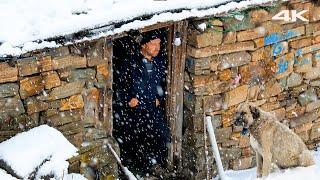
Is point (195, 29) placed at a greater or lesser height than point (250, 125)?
greater

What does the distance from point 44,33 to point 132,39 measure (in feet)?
7.68

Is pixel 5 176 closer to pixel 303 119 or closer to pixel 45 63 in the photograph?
pixel 45 63

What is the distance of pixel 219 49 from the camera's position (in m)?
7.79

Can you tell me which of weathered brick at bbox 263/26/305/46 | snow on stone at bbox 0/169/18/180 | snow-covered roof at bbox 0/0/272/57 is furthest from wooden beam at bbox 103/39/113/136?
weathered brick at bbox 263/26/305/46

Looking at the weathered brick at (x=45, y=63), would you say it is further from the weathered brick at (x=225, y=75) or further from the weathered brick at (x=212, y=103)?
the weathered brick at (x=225, y=75)

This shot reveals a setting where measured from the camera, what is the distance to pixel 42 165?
564 centimetres

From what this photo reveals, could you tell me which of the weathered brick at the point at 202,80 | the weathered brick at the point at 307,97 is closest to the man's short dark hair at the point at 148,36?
the weathered brick at the point at 202,80

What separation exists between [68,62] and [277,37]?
3.25m

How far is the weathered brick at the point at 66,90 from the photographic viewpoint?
260 inches

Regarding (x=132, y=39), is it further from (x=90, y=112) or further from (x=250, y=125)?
(x=250, y=125)

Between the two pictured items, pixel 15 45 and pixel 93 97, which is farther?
pixel 93 97

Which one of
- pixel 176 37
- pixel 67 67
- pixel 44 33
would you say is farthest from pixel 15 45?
pixel 176 37

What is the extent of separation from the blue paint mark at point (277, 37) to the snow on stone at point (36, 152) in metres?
3.52

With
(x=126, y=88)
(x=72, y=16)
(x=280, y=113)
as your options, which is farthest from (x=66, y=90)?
(x=280, y=113)
